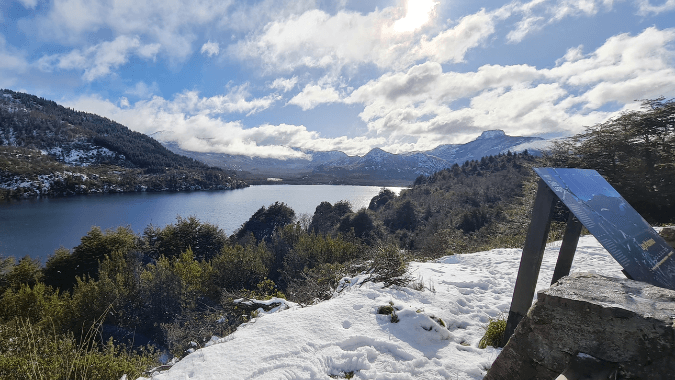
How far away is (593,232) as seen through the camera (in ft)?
9.64

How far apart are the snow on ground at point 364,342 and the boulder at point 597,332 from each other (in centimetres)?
115

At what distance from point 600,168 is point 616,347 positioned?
15.7 m

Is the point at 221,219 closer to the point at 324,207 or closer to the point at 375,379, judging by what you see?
the point at 324,207

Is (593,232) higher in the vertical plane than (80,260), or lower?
higher

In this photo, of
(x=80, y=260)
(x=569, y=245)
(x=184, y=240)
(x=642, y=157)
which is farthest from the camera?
(x=184, y=240)

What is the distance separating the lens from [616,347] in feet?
5.80

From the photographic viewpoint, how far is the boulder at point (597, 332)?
166cm

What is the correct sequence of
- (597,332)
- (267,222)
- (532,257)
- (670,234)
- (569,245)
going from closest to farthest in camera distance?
(597,332) < (569,245) < (532,257) < (670,234) < (267,222)

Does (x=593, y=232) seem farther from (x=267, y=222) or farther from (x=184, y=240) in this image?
(x=267, y=222)

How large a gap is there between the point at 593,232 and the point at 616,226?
1.17 ft

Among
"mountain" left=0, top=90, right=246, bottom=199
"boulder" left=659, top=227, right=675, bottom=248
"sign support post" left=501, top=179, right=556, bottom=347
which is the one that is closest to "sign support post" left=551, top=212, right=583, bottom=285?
"sign support post" left=501, top=179, right=556, bottom=347

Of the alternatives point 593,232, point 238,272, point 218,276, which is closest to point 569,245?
point 593,232

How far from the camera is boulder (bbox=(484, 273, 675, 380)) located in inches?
65.2

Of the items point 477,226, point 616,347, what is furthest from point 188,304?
point 477,226
